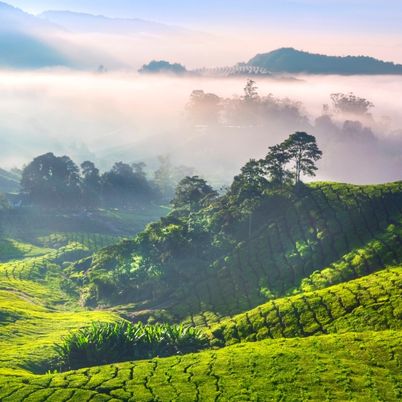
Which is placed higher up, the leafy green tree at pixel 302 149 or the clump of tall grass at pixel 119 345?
the leafy green tree at pixel 302 149

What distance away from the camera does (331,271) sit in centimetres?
7631

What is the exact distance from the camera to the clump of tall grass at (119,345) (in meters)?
58.3

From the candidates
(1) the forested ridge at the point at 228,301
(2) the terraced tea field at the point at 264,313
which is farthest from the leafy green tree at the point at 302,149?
(2) the terraced tea field at the point at 264,313

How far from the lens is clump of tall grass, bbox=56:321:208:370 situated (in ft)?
191

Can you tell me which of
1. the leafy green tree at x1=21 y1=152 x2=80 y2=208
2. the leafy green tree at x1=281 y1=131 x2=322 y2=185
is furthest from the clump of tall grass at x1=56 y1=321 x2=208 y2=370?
the leafy green tree at x1=21 y1=152 x2=80 y2=208

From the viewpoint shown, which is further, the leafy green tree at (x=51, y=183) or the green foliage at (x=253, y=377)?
the leafy green tree at (x=51, y=183)

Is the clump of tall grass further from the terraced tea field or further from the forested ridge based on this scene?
the terraced tea field

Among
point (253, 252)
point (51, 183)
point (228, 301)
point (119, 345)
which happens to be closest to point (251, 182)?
point (253, 252)

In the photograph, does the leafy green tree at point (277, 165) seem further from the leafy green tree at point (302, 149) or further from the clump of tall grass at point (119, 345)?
the clump of tall grass at point (119, 345)

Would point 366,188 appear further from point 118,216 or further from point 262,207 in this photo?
point 118,216

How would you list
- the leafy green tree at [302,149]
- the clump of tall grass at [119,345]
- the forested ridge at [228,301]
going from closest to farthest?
the forested ridge at [228,301] < the clump of tall grass at [119,345] < the leafy green tree at [302,149]

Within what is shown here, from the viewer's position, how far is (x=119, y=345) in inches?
2335

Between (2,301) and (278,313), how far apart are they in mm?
48246

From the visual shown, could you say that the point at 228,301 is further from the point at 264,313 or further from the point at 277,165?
the point at 277,165
